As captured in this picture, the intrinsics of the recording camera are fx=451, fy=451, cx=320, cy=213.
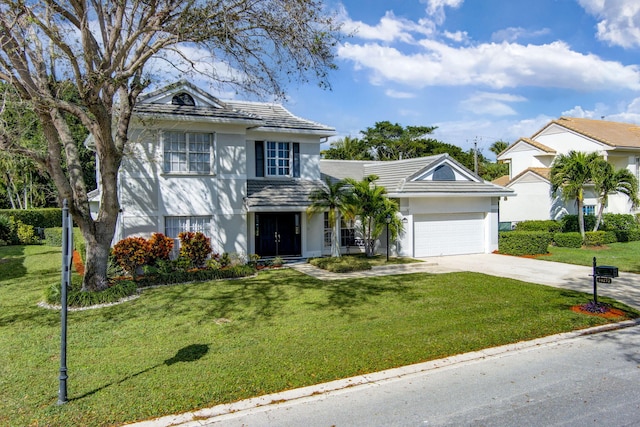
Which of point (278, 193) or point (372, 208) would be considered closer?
point (278, 193)

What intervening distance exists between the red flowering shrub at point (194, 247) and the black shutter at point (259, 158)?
393 cm

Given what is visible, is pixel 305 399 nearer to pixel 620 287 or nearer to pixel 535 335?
pixel 535 335

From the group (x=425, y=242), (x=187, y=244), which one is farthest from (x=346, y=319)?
(x=425, y=242)

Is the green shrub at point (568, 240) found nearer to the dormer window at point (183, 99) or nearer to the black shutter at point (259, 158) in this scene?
the black shutter at point (259, 158)

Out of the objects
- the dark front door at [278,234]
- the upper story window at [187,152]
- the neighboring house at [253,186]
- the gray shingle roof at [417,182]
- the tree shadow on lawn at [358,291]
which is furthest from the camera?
the gray shingle roof at [417,182]

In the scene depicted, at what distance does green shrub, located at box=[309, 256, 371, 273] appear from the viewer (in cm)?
1619

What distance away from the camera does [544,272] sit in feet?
53.2

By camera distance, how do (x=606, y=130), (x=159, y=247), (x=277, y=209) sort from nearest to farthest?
1. (x=159, y=247)
2. (x=277, y=209)
3. (x=606, y=130)

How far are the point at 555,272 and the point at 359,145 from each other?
37.2 metres

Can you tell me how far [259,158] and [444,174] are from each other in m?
8.76

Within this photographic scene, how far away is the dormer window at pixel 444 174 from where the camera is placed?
69.2ft

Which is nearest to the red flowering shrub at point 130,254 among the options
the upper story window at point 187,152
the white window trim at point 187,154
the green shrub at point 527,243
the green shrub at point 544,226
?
the white window trim at point 187,154

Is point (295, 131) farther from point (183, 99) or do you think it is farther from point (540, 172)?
point (540, 172)

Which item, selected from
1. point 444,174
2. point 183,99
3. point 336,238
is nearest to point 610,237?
point 444,174
